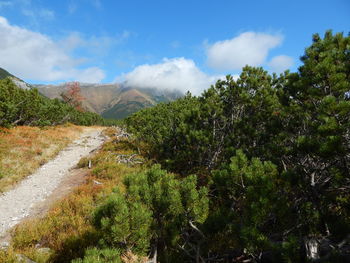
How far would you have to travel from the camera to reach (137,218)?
3.73m

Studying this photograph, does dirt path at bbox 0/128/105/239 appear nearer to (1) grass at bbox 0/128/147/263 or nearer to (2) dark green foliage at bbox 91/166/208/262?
(1) grass at bbox 0/128/147/263

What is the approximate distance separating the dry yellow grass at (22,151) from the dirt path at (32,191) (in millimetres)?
475

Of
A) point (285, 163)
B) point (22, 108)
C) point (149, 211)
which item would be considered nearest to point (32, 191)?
point (149, 211)

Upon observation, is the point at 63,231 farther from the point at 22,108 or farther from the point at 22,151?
the point at 22,108

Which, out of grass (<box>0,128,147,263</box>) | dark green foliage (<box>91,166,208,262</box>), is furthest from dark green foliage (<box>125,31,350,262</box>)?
grass (<box>0,128,147,263</box>)

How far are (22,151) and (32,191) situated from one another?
19.6ft

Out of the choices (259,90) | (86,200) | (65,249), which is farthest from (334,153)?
(86,200)

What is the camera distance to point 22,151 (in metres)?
15.4

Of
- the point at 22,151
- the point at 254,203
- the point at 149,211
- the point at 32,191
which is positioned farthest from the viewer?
the point at 22,151

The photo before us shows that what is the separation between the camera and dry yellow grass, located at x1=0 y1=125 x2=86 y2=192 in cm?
1208

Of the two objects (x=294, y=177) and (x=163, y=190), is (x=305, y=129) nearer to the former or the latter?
(x=294, y=177)

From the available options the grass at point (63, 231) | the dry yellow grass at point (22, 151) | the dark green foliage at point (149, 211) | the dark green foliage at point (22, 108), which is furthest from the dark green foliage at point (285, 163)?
the dark green foliage at point (22, 108)

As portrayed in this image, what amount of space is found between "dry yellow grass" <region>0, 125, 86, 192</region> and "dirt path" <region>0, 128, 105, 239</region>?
48cm

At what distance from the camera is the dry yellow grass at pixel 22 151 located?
12.1 m
